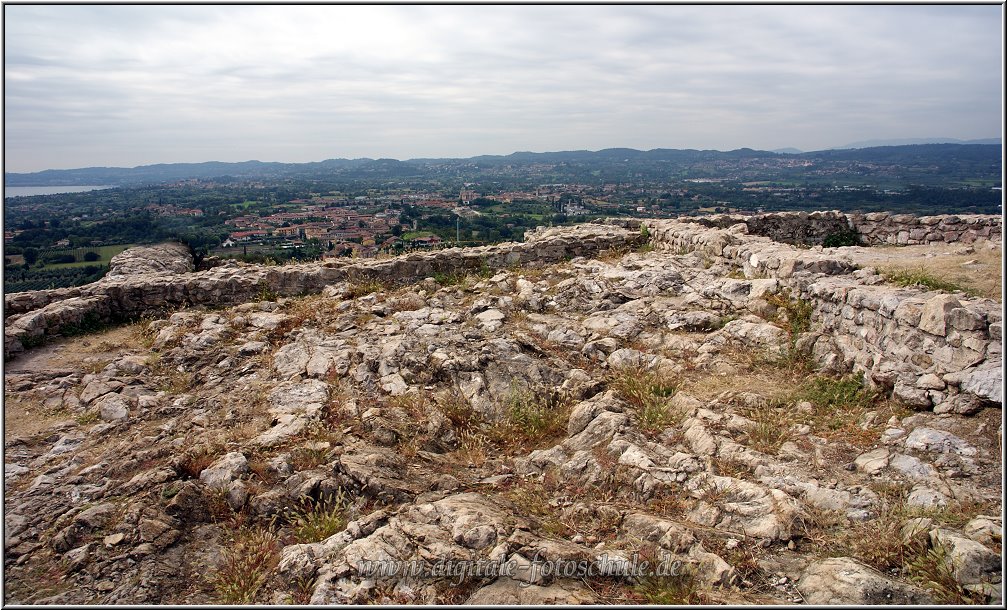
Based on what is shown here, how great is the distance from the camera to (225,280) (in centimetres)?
1098

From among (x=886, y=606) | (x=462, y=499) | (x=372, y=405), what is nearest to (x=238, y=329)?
(x=372, y=405)

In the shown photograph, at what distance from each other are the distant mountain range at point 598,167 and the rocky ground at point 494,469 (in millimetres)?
49890

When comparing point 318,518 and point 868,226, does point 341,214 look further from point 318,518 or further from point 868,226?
point 318,518

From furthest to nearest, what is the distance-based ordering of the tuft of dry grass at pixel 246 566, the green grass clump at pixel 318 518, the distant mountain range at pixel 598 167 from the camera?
the distant mountain range at pixel 598 167 < the green grass clump at pixel 318 518 < the tuft of dry grass at pixel 246 566

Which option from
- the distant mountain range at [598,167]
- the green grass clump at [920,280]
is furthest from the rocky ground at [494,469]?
the distant mountain range at [598,167]

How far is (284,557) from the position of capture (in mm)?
4336

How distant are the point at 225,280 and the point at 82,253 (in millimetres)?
11750

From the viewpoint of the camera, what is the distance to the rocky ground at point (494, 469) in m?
3.95

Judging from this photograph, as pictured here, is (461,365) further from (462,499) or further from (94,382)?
(94,382)

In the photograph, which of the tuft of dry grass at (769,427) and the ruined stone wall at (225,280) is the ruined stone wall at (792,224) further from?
the tuft of dry grass at (769,427)

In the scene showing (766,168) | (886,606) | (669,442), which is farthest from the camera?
(766,168)

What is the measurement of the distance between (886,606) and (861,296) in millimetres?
4742

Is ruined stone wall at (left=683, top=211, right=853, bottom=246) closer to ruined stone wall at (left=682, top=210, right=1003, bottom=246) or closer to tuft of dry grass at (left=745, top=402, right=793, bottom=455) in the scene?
ruined stone wall at (left=682, top=210, right=1003, bottom=246)

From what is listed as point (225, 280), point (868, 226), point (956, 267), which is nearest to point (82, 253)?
point (225, 280)
